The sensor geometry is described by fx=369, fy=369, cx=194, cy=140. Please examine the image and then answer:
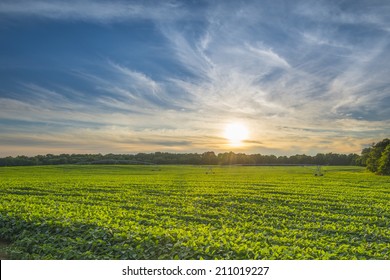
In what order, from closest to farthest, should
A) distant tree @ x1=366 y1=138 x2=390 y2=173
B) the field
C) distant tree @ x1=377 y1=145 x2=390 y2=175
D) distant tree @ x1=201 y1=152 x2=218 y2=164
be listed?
the field, distant tree @ x1=377 y1=145 x2=390 y2=175, distant tree @ x1=366 y1=138 x2=390 y2=173, distant tree @ x1=201 y1=152 x2=218 y2=164

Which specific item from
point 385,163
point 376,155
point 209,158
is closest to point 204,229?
point 385,163

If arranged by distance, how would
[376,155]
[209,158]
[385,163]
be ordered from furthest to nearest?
1. [209,158]
2. [376,155]
3. [385,163]

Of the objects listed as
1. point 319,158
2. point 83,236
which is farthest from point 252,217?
point 319,158

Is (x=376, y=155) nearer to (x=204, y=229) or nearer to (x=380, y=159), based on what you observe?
(x=380, y=159)

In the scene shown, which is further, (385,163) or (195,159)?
(195,159)

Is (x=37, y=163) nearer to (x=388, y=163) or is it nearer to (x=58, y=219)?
(x=388, y=163)

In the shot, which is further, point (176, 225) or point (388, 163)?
point (388, 163)

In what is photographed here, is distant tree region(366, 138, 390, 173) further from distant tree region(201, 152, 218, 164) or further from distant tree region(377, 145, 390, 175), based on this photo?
distant tree region(201, 152, 218, 164)

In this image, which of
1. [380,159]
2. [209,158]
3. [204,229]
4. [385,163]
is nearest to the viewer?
[204,229]

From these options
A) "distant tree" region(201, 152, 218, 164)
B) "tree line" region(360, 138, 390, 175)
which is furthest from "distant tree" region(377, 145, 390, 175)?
"distant tree" region(201, 152, 218, 164)

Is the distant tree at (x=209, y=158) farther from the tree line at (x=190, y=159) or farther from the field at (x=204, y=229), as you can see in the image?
the field at (x=204, y=229)

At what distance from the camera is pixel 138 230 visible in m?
15.2

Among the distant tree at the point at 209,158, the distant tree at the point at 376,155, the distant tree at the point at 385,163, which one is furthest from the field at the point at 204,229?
the distant tree at the point at 209,158

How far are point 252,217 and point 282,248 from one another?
8.57m
